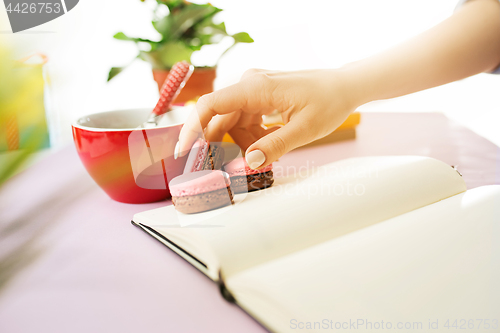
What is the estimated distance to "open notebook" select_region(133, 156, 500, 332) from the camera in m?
0.33

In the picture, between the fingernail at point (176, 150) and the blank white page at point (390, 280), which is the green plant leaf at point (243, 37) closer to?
the fingernail at point (176, 150)

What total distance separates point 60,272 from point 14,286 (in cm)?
5

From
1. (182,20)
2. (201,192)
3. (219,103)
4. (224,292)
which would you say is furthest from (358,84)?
(182,20)

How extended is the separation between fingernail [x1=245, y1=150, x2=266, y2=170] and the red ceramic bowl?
0.14 m

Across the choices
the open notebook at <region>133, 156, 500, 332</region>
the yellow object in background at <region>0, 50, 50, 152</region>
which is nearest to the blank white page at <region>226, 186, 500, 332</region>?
the open notebook at <region>133, 156, 500, 332</region>

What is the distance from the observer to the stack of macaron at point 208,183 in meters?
0.52

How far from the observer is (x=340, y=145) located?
1.00 metres

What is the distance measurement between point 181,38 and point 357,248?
105 cm

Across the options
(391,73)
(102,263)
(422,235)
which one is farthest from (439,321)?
(391,73)

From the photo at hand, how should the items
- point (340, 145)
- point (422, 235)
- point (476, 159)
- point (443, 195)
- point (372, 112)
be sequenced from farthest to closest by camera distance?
point (372, 112)
point (340, 145)
point (476, 159)
point (443, 195)
point (422, 235)

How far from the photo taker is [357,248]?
42cm

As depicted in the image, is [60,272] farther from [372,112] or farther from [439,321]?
[372,112]

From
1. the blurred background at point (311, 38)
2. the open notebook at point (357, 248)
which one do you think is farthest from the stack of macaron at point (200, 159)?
the blurred background at point (311, 38)

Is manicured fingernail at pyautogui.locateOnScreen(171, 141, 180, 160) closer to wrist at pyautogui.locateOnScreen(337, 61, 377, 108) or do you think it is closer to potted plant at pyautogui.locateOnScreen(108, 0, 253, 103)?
wrist at pyautogui.locateOnScreen(337, 61, 377, 108)
